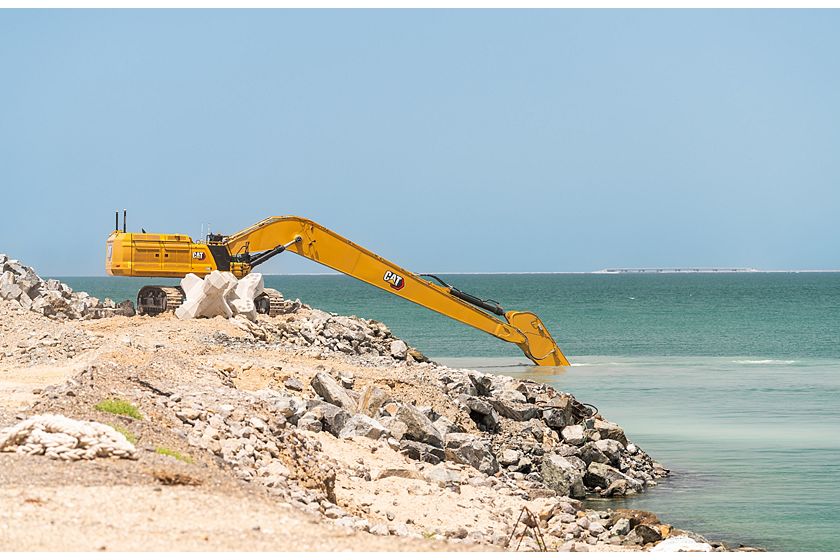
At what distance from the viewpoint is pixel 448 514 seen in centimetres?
1366

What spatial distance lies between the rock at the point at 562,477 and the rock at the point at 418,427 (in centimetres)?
172

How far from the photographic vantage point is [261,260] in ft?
93.8

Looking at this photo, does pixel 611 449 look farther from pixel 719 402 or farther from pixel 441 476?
pixel 719 402

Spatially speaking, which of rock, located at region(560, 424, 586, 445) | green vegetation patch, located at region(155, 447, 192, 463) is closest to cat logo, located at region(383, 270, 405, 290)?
rock, located at region(560, 424, 586, 445)

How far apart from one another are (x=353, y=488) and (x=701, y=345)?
37.5 m

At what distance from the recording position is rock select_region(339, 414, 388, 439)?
52.7ft

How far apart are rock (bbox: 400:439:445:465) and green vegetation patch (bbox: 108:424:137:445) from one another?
15.7ft

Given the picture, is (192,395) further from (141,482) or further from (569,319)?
(569,319)

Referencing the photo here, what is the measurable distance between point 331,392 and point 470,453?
2.18 m

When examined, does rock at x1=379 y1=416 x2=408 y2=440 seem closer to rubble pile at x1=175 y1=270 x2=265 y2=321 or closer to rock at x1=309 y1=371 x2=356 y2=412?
rock at x1=309 y1=371 x2=356 y2=412

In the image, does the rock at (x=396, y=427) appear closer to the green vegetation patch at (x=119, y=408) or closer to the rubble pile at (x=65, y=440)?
the green vegetation patch at (x=119, y=408)

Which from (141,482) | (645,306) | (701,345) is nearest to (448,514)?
(141,482)

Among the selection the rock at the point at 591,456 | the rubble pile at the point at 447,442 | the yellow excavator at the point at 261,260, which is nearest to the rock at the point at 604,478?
the rubble pile at the point at 447,442

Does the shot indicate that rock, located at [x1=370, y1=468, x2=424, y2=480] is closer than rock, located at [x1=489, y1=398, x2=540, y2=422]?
Yes
